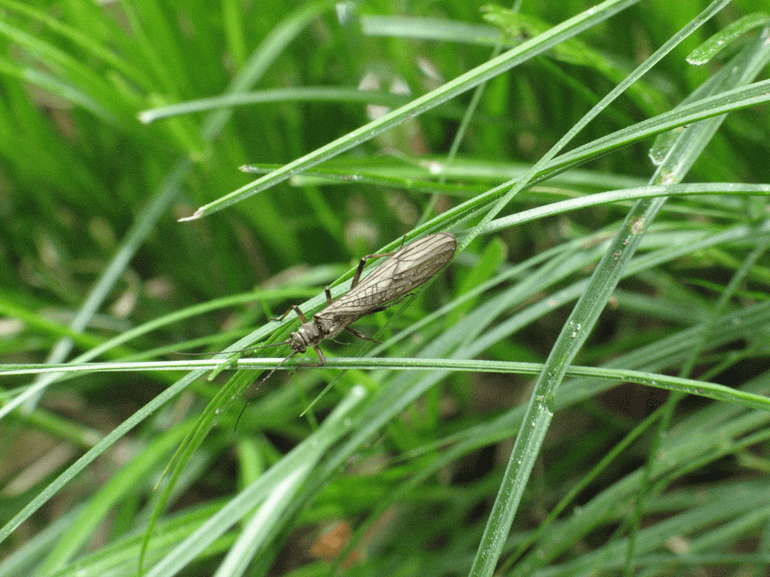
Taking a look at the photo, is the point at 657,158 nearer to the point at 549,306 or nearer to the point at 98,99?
the point at 549,306

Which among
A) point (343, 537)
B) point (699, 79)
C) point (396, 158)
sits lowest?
point (343, 537)

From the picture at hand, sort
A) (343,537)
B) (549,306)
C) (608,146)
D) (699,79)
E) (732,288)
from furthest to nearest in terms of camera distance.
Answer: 1. (343,537)
2. (699,79)
3. (549,306)
4. (732,288)
5. (608,146)

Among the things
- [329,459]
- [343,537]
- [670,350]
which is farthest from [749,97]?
[343,537]

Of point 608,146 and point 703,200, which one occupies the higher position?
point 703,200

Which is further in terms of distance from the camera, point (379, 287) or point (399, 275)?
point (379, 287)
